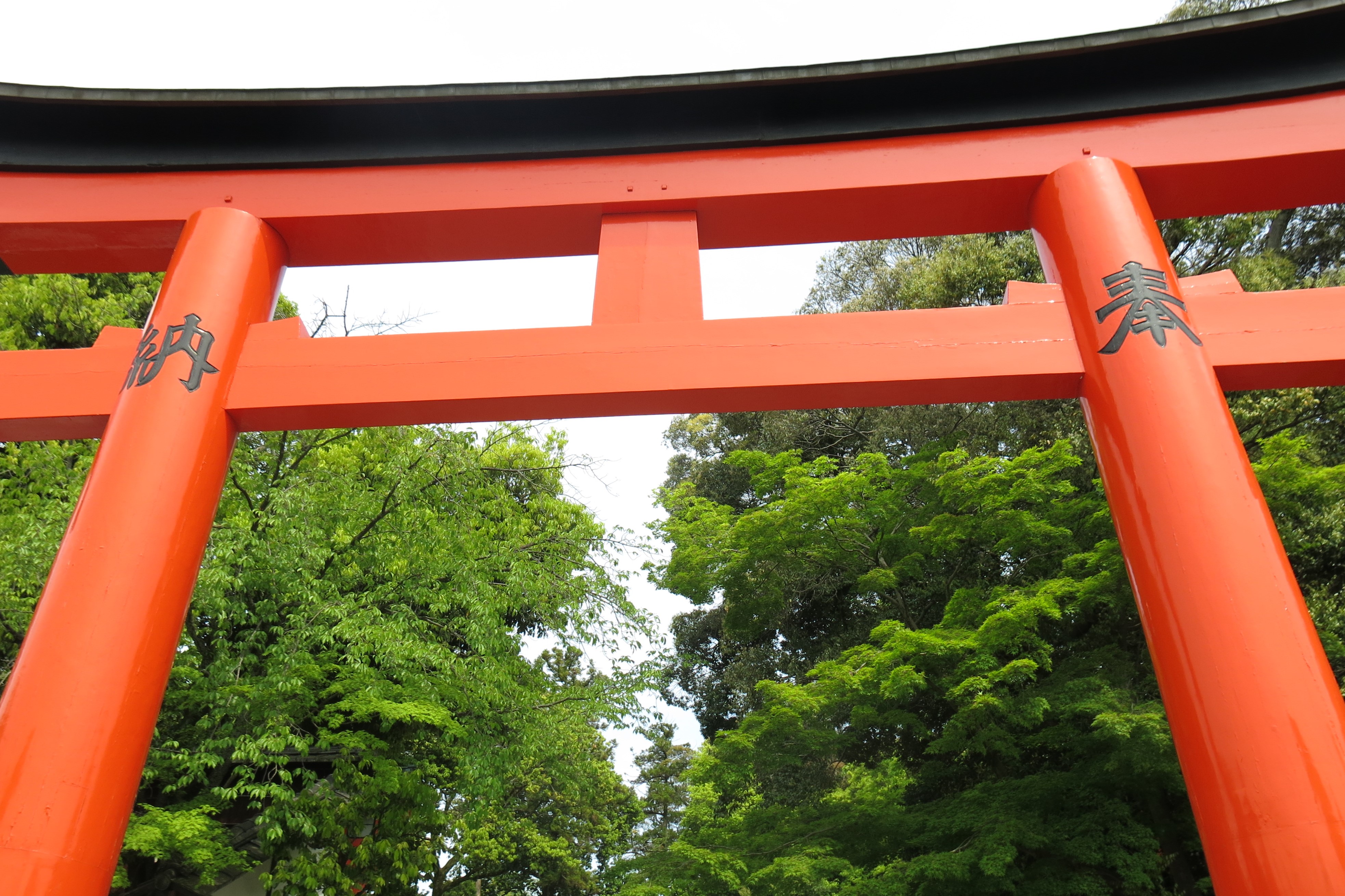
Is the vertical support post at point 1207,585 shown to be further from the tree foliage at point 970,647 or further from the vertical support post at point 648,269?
the tree foliage at point 970,647

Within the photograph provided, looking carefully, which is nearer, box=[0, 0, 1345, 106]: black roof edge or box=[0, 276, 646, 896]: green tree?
box=[0, 0, 1345, 106]: black roof edge

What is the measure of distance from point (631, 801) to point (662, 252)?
18.7 metres

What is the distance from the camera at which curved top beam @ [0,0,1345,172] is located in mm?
3777

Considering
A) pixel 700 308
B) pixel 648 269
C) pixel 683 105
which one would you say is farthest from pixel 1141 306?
pixel 683 105

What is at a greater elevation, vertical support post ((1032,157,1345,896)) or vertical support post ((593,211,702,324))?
vertical support post ((593,211,702,324))

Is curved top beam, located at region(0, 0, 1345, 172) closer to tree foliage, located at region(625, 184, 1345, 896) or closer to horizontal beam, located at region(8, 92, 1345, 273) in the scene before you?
horizontal beam, located at region(8, 92, 1345, 273)

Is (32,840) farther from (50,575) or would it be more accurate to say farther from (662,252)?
(662,252)

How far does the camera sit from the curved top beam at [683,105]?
149 inches

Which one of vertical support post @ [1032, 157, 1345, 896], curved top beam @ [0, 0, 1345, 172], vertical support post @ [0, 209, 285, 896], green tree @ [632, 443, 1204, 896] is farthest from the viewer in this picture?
green tree @ [632, 443, 1204, 896]

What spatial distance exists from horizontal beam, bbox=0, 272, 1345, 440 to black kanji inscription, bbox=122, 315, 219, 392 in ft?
0.39

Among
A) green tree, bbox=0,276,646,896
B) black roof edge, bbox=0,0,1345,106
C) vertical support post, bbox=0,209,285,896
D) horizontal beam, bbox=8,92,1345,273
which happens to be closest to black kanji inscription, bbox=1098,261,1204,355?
horizontal beam, bbox=8,92,1345,273

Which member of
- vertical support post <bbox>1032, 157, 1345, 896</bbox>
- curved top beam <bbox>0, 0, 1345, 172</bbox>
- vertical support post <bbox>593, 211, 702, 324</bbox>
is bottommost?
vertical support post <bbox>1032, 157, 1345, 896</bbox>

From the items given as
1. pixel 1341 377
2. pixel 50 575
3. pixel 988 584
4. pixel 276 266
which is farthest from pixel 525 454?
pixel 1341 377

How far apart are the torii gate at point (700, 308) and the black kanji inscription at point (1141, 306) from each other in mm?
14
